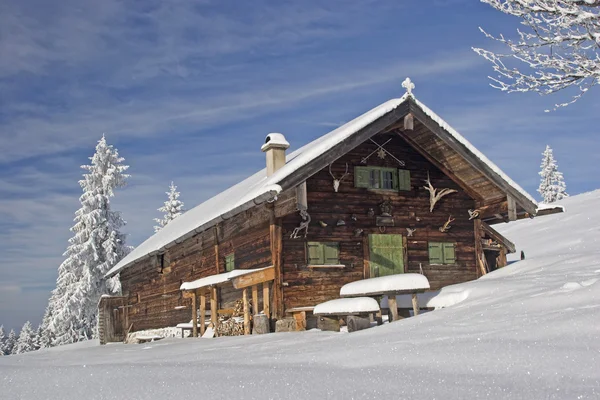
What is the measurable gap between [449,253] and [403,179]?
2.63 meters

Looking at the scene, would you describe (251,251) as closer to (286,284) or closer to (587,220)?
(286,284)

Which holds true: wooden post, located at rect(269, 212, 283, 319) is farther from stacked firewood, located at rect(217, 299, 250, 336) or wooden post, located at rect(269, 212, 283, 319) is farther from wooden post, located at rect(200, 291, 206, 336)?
wooden post, located at rect(200, 291, 206, 336)

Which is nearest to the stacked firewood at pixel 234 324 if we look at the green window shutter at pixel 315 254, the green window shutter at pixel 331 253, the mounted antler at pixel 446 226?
the green window shutter at pixel 315 254

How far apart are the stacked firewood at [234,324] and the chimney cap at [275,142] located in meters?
4.40

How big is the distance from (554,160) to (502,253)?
138 feet

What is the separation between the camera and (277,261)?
15828mm

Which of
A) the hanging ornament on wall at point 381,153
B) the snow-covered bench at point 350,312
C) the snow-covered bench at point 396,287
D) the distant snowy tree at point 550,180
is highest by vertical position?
the distant snowy tree at point 550,180

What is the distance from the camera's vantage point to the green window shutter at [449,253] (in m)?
18.3

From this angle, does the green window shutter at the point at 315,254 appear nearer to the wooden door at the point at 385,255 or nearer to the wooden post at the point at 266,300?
the wooden door at the point at 385,255

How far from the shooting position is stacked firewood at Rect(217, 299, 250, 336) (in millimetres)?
15867

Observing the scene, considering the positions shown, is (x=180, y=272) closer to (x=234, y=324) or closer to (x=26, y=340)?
(x=234, y=324)

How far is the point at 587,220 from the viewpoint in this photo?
30750mm

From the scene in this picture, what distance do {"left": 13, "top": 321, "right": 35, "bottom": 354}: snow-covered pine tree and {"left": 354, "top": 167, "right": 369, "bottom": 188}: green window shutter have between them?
6029 cm

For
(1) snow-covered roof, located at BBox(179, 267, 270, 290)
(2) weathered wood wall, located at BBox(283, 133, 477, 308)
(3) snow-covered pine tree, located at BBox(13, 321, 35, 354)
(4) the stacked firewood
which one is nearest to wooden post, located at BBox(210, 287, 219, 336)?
(4) the stacked firewood
